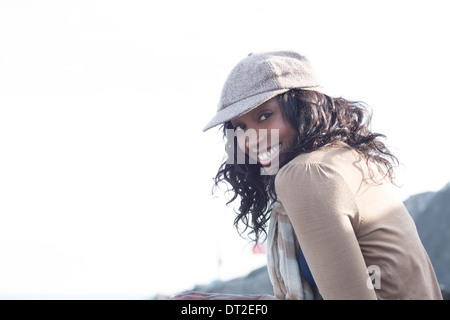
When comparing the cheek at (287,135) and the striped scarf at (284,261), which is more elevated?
the cheek at (287,135)

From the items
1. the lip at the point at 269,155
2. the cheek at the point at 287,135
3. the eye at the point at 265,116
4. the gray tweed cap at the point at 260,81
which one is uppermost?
the gray tweed cap at the point at 260,81

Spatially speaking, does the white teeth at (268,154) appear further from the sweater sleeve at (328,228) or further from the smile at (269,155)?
the sweater sleeve at (328,228)

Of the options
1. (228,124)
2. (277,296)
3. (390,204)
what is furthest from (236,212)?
(390,204)

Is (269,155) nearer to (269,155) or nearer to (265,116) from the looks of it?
(269,155)

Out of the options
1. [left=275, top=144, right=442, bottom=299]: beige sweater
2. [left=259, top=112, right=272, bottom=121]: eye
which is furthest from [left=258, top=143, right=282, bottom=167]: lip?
[left=275, top=144, right=442, bottom=299]: beige sweater

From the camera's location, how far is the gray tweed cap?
222 centimetres

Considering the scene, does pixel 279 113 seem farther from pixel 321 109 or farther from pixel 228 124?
pixel 228 124

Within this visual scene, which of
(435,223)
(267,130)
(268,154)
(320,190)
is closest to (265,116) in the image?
(267,130)

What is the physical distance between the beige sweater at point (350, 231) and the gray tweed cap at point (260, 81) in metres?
0.37

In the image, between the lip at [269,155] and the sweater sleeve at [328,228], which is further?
the lip at [269,155]

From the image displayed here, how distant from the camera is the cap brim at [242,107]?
2.17 m

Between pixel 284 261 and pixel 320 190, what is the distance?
41 cm

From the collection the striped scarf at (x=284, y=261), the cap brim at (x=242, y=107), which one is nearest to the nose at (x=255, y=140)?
the cap brim at (x=242, y=107)

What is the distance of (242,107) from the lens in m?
2.21
